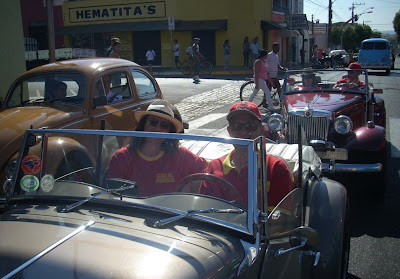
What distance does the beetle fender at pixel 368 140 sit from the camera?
5.39m

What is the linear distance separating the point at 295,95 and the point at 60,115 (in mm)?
3829

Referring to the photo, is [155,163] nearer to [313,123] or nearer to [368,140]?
[368,140]

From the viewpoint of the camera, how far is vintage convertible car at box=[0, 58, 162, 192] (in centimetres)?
516

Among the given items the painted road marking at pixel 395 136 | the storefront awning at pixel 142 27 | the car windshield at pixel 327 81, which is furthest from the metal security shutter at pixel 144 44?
the car windshield at pixel 327 81

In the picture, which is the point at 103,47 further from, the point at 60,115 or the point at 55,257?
the point at 55,257

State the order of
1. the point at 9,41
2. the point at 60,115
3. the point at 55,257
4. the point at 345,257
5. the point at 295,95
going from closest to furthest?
the point at 55,257
the point at 345,257
the point at 60,115
the point at 295,95
the point at 9,41

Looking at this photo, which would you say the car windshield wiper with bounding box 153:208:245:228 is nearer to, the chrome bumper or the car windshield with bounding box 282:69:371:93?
the chrome bumper

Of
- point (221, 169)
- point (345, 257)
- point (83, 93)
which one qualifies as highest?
point (83, 93)

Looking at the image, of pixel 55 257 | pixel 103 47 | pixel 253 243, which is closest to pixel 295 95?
pixel 253 243

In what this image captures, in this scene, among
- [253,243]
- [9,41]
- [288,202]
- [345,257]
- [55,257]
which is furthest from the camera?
[9,41]

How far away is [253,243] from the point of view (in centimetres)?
207

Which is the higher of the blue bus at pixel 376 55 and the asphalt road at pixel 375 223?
the blue bus at pixel 376 55

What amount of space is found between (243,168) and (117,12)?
1261 inches

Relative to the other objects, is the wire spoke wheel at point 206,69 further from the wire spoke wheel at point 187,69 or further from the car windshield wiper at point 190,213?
the car windshield wiper at point 190,213
